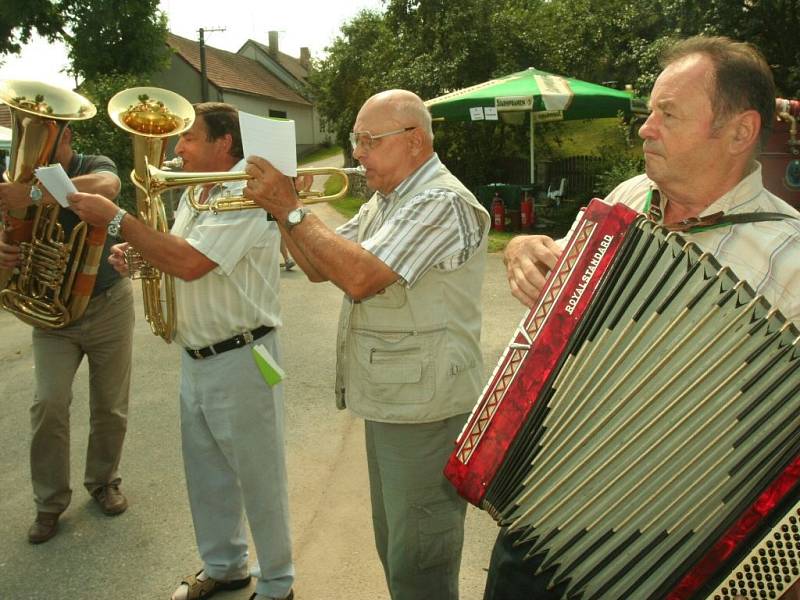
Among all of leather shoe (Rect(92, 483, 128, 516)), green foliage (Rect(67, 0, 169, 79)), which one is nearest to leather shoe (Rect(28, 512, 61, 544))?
leather shoe (Rect(92, 483, 128, 516))

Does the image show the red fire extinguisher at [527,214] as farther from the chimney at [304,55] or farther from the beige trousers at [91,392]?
the chimney at [304,55]

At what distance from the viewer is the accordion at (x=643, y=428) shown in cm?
142

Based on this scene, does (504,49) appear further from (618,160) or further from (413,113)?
(413,113)

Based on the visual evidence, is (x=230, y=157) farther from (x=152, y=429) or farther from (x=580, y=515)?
(x=152, y=429)

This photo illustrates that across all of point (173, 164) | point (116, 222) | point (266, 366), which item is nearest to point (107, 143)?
point (173, 164)

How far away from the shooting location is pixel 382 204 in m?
2.73

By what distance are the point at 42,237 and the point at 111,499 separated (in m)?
1.52

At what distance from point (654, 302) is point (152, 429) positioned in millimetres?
4520

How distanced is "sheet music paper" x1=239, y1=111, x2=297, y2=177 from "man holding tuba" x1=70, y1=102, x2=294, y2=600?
57 cm

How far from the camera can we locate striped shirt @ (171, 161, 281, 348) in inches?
116

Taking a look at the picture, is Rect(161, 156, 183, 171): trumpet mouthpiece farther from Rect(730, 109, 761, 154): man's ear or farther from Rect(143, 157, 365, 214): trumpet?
Rect(730, 109, 761, 154): man's ear

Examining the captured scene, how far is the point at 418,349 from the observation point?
2467 millimetres

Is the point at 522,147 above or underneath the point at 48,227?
underneath

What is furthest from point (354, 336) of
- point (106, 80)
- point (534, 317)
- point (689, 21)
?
point (106, 80)
